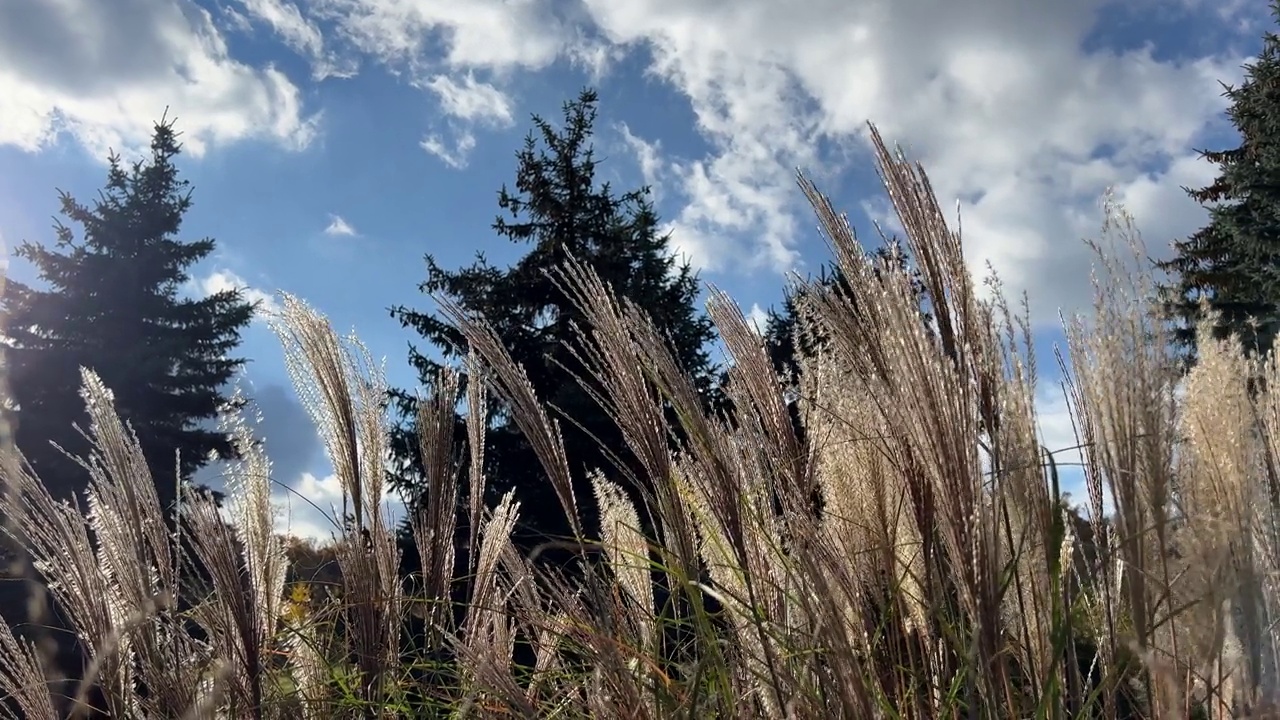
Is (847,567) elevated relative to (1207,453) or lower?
lower

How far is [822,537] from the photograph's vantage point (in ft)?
5.92

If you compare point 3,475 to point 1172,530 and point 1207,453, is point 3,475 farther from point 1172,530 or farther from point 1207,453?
point 1207,453

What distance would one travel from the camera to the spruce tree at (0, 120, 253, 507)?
18734mm

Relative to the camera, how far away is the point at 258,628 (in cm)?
226

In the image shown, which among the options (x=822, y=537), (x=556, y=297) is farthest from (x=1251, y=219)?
(x=822, y=537)

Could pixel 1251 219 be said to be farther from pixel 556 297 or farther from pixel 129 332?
pixel 129 332

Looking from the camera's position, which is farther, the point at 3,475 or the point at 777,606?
the point at 3,475

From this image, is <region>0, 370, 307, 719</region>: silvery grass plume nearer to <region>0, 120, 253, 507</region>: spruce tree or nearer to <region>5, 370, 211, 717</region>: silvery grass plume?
<region>5, 370, 211, 717</region>: silvery grass plume

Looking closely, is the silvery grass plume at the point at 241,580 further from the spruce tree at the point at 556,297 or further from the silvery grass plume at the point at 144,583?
the spruce tree at the point at 556,297

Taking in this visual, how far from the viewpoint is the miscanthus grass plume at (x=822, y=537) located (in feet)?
4.23

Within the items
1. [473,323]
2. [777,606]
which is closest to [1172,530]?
[777,606]

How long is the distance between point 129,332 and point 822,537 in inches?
851

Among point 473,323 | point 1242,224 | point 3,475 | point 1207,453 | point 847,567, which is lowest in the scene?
point 847,567

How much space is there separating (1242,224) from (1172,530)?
18639 millimetres
